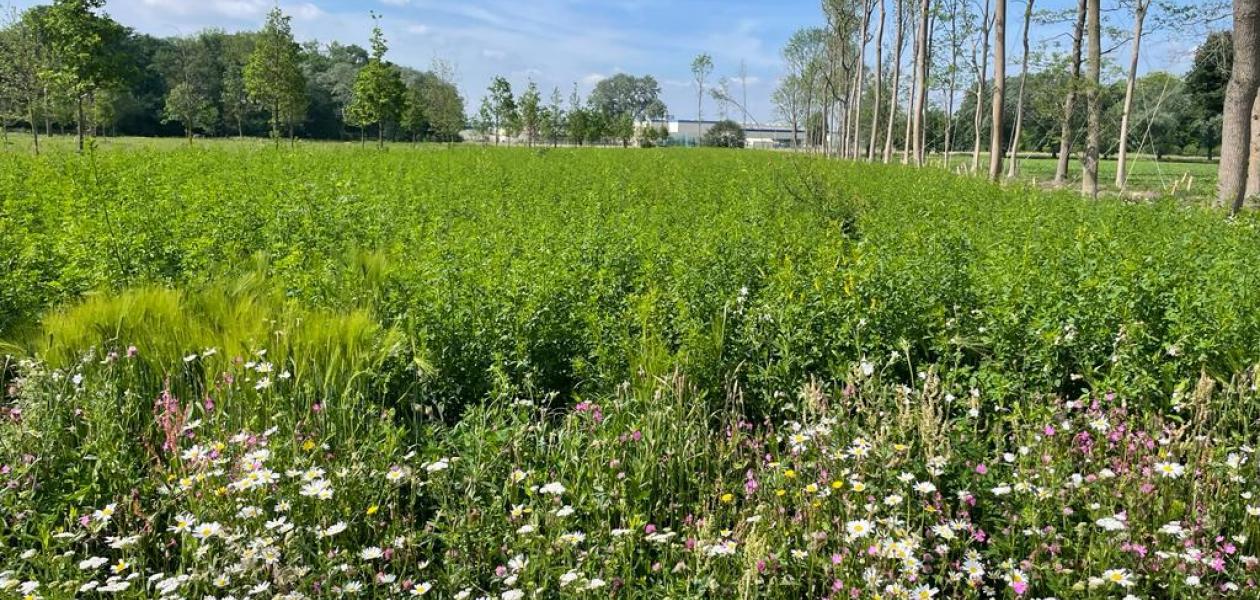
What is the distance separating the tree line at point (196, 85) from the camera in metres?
24.5

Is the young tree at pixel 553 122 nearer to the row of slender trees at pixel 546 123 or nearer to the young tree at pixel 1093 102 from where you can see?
the row of slender trees at pixel 546 123

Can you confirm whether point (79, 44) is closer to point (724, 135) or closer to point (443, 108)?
point (443, 108)

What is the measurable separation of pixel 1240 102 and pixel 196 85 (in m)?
84.0

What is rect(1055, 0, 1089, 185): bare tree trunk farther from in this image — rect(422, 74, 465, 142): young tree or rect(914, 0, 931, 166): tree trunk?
rect(422, 74, 465, 142): young tree

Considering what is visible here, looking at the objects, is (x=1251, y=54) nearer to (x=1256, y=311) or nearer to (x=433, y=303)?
(x=1256, y=311)

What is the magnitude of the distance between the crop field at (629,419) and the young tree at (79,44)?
22031 millimetres

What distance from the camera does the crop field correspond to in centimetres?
269

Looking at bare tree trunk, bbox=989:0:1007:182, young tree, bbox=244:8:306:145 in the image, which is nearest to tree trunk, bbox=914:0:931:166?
bare tree trunk, bbox=989:0:1007:182

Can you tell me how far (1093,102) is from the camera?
1688 centimetres

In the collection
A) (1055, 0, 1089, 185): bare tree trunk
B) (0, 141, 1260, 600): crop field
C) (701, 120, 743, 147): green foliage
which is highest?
(701, 120, 743, 147): green foliage

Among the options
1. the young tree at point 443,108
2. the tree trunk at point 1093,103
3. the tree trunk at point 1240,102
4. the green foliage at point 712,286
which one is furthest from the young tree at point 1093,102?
the young tree at point 443,108

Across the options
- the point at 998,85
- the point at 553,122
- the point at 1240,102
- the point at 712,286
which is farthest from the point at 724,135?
the point at 712,286

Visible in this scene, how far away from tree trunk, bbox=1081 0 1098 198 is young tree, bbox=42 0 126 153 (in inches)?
1090

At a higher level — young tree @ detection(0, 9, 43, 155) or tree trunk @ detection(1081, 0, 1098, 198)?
young tree @ detection(0, 9, 43, 155)
